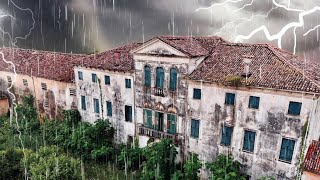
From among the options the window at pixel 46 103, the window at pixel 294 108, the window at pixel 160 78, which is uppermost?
the window at pixel 160 78

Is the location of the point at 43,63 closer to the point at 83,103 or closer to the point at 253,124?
the point at 83,103

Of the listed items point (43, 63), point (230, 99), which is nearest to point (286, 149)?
point (230, 99)

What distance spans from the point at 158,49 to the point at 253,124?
9.60m

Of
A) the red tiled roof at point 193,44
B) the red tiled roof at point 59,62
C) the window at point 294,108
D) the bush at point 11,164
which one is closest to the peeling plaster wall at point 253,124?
the window at point 294,108

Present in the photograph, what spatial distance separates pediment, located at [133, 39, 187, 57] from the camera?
899 inches

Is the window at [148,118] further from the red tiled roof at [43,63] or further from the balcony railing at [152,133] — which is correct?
the red tiled roof at [43,63]

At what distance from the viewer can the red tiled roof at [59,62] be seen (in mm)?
28547

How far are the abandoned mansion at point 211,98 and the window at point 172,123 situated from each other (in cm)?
9

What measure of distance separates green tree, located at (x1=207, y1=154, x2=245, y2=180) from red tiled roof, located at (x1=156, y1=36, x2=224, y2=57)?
8.32 meters

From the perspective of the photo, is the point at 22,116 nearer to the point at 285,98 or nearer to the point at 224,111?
the point at 224,111

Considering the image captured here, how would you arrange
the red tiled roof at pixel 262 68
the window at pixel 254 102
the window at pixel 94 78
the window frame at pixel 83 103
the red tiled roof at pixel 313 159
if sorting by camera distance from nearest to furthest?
the red tiled roof at pixel 313 159
the red tiled roof at pixel 262 68
the window at pixel 254 102
the window at pixel 94 78
the window frame at pixel 83 103

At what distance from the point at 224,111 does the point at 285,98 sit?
14.8ft

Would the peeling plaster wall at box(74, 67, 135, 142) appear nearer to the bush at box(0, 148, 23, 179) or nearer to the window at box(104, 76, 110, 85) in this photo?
the window at box(104, 76, 110, 85)

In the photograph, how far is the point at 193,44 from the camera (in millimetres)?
Answer: 25406
